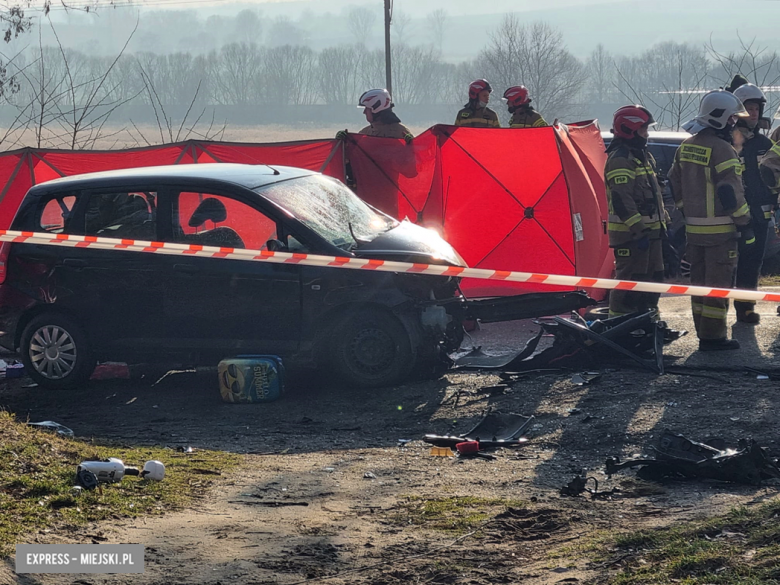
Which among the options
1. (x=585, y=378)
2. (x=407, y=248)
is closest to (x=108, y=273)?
(x=407, y=248)

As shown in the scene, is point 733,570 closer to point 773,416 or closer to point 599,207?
point 773,416

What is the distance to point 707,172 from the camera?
8039 millimetres

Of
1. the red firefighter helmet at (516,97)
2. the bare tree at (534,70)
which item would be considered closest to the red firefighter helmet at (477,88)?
the red firefighter helmet at (516,97)

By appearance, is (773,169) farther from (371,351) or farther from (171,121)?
(171,121)

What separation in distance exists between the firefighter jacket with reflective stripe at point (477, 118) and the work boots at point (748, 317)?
4.01 meters

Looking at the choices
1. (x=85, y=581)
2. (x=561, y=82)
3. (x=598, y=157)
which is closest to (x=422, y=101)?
(x=561, y=82)

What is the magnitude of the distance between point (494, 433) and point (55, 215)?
412 cm

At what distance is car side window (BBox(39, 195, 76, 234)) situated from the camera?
8.01 meters

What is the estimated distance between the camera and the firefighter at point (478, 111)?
11.9m

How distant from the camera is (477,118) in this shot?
12.0 m

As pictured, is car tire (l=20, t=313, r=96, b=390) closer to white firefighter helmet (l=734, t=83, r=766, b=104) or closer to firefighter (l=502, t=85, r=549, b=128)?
firefighter (l=502, t=85, r=549, b=128)

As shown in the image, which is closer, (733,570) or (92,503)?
(733,570)

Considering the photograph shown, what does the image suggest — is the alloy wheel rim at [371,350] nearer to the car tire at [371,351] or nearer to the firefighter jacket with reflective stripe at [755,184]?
the car tire at [371,351]

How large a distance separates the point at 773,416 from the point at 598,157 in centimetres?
569
